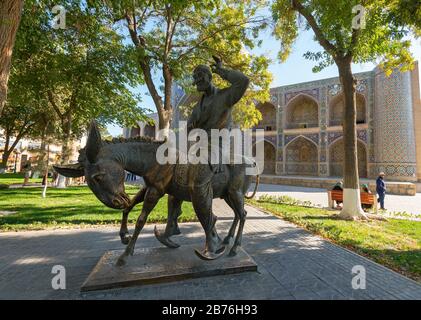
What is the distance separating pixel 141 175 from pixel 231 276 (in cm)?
195

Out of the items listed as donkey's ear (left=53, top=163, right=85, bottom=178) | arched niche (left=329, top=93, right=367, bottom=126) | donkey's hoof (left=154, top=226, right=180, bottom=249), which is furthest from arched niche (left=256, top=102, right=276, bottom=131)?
donkey's ear (left=53, top=163, right=85, bottom=178)

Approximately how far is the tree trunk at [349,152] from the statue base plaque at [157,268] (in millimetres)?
6041

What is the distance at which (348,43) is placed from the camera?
8305 millimetres

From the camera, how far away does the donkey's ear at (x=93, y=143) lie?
2521mm

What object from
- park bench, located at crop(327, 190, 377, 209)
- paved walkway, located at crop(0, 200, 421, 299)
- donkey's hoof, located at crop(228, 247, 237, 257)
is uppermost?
park bench, located at crop(327, 190, 377, 209)

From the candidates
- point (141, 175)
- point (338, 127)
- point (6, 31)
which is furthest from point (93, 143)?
point (338, 127)

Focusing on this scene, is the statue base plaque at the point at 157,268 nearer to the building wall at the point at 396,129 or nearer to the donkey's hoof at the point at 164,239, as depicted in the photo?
the donkey's hoof at the point at 164,239

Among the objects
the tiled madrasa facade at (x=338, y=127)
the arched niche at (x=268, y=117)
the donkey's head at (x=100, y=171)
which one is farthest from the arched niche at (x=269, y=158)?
the donkey's head at (x=100, y=171)

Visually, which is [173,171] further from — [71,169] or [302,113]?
[302,113]

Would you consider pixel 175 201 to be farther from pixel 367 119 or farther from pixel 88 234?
pixel 367 119

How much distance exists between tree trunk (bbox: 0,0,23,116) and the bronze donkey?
3810 mm

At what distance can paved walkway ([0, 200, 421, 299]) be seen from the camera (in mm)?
2891

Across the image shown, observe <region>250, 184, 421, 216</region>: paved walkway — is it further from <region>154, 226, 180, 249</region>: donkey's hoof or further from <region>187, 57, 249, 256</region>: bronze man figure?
<region>187, 57, 249, 256</region>: bronze man figure
